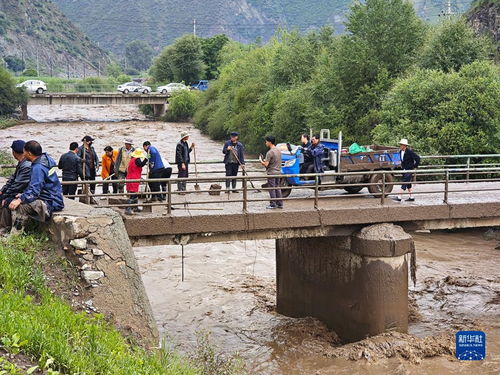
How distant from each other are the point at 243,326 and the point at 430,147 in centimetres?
1401

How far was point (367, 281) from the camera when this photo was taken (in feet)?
45.6

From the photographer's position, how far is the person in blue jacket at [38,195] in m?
10.1

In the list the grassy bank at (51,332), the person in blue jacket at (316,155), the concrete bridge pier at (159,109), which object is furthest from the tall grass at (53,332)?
the concrete bridge pier at (159,109)

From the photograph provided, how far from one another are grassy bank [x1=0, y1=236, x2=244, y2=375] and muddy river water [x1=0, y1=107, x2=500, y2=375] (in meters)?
4.78

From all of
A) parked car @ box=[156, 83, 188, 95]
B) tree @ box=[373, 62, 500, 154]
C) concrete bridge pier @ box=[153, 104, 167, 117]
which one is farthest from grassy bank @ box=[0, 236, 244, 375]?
parked car @ box=[156, 83, 188, 95]

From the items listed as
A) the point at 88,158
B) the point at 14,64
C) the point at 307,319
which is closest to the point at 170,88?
the point at 88,158

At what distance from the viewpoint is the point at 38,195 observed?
33.4 ft

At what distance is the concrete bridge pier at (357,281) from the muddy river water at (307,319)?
0.34 meters

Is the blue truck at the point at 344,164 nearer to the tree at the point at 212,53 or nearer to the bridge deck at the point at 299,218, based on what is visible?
the bridge deck at the point at 299,218

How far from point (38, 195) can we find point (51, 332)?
10.1ft

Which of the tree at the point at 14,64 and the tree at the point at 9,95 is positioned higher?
the tree at the point at 14,64

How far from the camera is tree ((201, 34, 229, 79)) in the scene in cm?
9819

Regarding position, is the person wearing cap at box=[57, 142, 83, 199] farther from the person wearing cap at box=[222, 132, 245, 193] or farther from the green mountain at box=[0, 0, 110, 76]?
the green mountain at box=[0, 0, 110, 76]

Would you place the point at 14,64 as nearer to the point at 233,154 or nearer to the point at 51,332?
the point at 233,154
